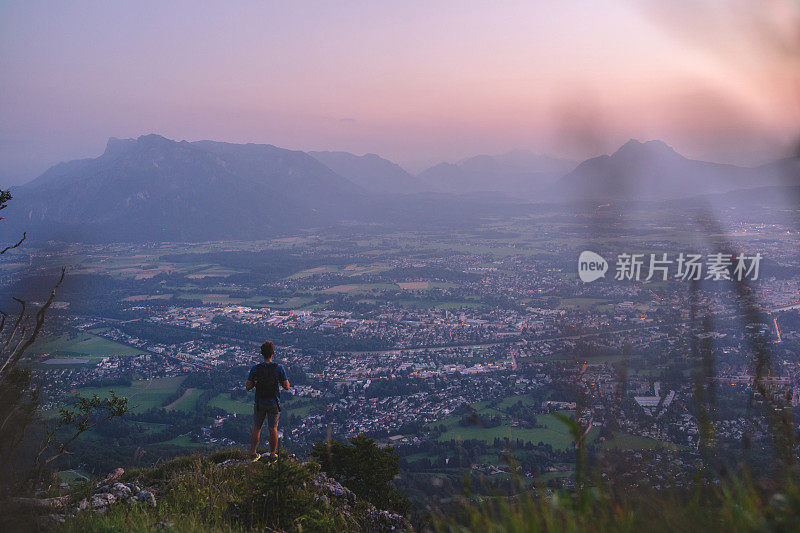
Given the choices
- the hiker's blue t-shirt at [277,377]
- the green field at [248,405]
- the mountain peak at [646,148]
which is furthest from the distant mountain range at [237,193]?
the hiker's blue t-shirt at [277,377]

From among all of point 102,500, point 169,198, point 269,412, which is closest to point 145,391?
point 269,412

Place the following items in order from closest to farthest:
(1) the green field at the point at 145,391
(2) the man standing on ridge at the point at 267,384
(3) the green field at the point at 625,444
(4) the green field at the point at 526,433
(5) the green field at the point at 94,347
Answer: (3) the green field at the point at 625,444 < (2) the man standing on ridge at the point at 267,384 < (4) the green field at the point at 526,433 < (1) the green field at the point at 145,391 < (5) the green field at the point at 94,347

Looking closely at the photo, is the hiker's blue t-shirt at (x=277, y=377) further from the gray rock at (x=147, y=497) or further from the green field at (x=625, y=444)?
the green field at (x=625, y=444)

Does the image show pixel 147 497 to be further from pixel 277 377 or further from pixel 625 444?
pixel 625 444

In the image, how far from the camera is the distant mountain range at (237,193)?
2400 inches

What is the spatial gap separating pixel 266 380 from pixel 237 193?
415 ft

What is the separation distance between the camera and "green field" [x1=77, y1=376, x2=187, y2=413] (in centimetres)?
2192

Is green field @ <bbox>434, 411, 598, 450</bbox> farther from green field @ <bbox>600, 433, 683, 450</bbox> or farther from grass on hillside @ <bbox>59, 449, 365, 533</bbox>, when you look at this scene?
grass on hillside @ <bbox>59, 449, 365, 533</bbox>

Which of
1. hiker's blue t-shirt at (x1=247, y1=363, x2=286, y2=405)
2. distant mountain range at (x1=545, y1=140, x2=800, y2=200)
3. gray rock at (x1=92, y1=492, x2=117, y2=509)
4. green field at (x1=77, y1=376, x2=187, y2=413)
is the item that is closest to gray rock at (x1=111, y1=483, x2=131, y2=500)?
gray rock at (x1=92, y1=492, x2=117, y2=509)

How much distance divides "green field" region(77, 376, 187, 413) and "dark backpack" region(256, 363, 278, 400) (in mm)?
19068

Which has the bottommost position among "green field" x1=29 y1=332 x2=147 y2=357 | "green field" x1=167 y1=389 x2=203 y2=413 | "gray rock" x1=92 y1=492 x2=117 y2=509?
"green field" x1=167 y1=389 x2=203 y2=413

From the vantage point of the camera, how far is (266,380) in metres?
5.50

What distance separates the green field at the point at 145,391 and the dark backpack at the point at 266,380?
62.6ft

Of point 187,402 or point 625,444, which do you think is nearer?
point 625,444
